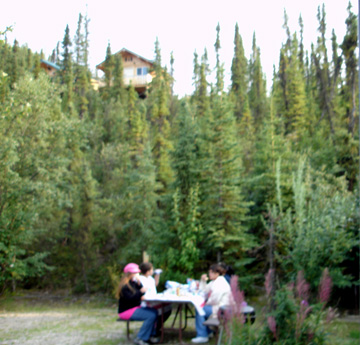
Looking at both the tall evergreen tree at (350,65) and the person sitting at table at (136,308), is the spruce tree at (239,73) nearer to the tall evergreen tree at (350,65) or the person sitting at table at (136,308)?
the tall evergreen tree at (350,65)

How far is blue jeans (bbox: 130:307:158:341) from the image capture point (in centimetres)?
666

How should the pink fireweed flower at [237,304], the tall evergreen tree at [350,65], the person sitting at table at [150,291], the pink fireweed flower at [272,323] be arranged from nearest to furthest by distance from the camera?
the pink fireweed flower at [237,304]
the pink fireweed flower at [272,323]
the person sitting at table at [150,291]
the tall evergreen tree at [350,65]

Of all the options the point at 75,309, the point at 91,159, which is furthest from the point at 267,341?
the point at 91,159

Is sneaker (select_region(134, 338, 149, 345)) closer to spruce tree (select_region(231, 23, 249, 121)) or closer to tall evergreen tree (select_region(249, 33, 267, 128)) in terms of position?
tall evergreen tree (select_region(249, 33, 267, 128))

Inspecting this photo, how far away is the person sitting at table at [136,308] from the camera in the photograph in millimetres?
6684

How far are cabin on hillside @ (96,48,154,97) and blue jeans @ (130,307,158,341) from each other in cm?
3615

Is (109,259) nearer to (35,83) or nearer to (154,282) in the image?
(35,83)

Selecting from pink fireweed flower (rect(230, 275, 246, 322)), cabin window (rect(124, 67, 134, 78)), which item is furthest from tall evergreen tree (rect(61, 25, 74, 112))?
pink fireweed flower (rect(230, 275, 246, 322))

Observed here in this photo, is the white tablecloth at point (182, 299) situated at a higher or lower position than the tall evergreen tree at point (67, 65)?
lower

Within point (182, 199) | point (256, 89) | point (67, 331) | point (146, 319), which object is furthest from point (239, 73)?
point (146, 319)

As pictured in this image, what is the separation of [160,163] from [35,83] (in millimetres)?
7465

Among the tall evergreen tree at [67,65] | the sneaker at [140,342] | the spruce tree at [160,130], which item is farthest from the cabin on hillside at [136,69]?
the sneaker at [140,342]

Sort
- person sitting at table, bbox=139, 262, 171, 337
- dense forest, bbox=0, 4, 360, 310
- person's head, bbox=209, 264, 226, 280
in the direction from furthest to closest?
dense forest, bbox=0, 4, 360, 310 → person sitting at table, bbox=139, 262, 171, 337 → person's head, bbox=209, 264, 226, 280

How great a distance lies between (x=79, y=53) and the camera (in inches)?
1393
